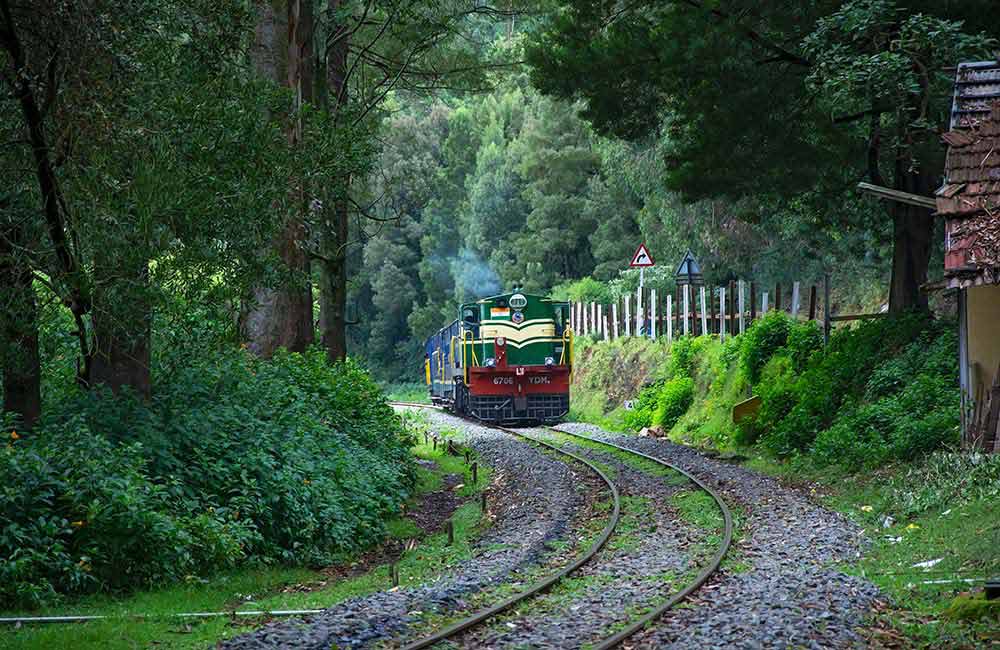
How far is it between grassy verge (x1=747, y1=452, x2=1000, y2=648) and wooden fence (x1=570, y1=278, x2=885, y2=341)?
8619mm

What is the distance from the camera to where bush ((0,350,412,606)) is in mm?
10156

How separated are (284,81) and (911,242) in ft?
37.7

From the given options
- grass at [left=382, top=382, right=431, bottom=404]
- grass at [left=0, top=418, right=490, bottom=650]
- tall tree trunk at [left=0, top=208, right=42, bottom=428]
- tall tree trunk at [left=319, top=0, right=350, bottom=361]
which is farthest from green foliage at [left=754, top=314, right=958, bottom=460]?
grass at [left=382, top=382, right=431, bottom=404]

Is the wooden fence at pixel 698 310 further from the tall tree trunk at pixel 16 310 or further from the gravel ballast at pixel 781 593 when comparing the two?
the tall tree trunk at pixel 16 310

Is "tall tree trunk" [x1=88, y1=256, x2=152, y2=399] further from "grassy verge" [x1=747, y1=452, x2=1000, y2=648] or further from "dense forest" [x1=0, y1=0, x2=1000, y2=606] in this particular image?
"grassy verge" [x1=747, y1=452, x2=1000, y2=648]

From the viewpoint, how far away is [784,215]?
107ft

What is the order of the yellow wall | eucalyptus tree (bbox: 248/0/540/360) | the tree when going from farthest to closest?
the tree → the yellow wall → eucalyptus tree (bbox: 248/0/540/360)

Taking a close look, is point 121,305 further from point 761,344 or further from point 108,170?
point 761,344

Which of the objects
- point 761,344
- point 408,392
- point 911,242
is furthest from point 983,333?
point 408,392

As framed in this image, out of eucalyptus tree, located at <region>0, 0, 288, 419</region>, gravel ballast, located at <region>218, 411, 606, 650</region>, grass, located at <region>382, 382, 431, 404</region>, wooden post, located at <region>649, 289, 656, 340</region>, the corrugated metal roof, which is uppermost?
the corrugated metal roof

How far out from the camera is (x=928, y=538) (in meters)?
12.2

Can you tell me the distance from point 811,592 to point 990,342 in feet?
23.1

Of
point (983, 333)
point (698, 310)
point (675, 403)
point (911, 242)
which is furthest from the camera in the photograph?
point (698, 310)

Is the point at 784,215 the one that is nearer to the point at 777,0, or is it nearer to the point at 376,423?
the point at 777,0
